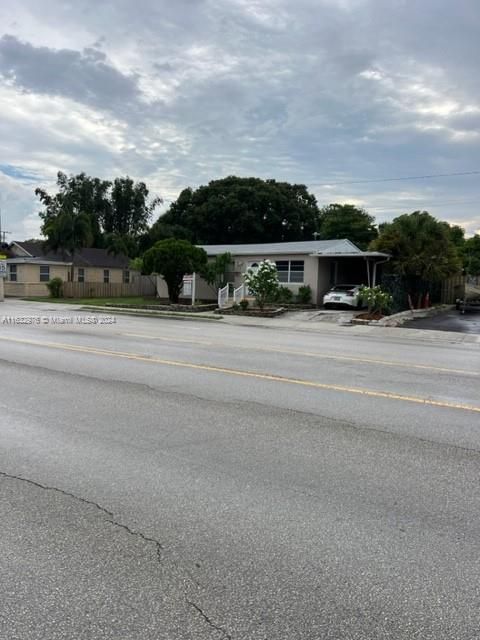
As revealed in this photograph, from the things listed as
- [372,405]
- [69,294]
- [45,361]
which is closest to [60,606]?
[372,405]

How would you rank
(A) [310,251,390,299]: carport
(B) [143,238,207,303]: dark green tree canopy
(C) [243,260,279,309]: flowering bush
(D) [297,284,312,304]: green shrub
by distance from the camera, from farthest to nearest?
(D) [297,284,312,304]: green shrub
(A) [310,251,390,299]: carport
(B) [143,238,207,303]: dark green tree canopy
(C) [243,260,279,309]: flowering bush

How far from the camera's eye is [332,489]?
4.05 metres

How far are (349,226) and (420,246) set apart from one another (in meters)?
32.7

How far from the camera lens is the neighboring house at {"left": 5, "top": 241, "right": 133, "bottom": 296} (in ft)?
132

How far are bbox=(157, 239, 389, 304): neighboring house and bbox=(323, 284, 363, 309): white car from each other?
1.31 m

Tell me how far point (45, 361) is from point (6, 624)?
300 inches

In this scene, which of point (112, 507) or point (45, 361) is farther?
point (45, 361)

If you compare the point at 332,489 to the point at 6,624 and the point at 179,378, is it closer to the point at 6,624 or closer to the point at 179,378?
the point at 6,624

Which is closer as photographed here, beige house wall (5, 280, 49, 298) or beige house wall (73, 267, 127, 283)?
beige house wall (5, 280, 49, 298)

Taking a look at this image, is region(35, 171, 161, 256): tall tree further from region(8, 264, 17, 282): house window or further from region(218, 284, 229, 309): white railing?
region(218, 284, 229, 309): white railing

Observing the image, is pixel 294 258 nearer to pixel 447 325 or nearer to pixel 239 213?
pixel 447 325

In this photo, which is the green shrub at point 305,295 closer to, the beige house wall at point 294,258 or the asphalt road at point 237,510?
the beige house wall at point 294,258

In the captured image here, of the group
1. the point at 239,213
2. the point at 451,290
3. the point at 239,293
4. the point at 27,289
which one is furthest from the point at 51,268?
the point at 451,290

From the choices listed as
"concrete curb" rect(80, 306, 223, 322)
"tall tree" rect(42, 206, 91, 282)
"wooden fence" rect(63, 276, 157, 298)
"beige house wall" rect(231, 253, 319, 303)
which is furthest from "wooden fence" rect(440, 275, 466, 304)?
"tall tree" rect(42, 206, 91, 282)
